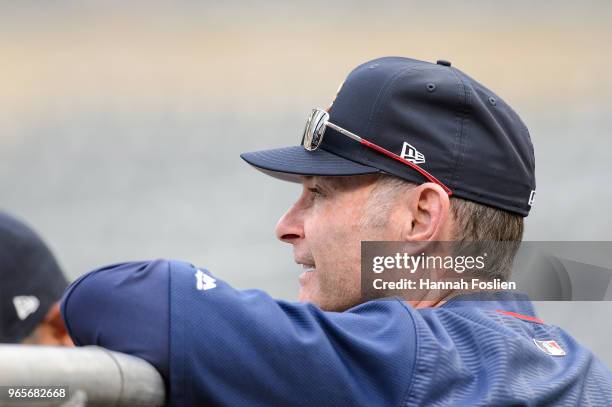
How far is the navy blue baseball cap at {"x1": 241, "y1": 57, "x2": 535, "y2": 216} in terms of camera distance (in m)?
1.62

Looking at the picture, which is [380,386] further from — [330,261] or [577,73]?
[577,73]

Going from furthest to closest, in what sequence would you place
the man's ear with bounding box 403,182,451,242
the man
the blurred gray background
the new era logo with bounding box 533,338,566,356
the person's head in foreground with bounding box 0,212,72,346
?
the blurred gray background → the man's ear with bounding box 403,182,451,242 → the new era logo with bounding box 533,338,566,356 → the man → the person's head in foreground with bounding box 0,212,72,346

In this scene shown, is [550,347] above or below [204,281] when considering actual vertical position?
below

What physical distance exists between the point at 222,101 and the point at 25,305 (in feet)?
11.7

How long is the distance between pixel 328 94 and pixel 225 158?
51cm

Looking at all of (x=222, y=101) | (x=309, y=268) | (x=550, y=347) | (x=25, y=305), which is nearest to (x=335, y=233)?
(x=309, y=268)

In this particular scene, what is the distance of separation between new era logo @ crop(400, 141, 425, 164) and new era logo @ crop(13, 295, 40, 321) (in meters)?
0.66

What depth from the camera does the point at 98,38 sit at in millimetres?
4805

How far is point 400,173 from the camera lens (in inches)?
63.6

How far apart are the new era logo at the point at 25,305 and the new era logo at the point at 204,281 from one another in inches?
7.0

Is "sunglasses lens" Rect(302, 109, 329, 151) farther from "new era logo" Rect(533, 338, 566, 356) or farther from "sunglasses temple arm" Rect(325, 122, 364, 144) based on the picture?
"new era logo" Rect(533, 338, 566, 356)

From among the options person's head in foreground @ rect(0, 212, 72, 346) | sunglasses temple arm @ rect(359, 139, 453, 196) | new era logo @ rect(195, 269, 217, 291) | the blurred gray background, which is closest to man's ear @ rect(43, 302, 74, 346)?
person's head in foreground @ rect(0, 212, 72, 346)

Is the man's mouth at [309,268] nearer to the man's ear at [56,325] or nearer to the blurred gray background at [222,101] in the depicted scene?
the man's ear at [56,325]

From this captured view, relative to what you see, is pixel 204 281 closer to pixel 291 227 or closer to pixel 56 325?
pixel 56 325
